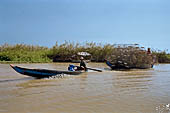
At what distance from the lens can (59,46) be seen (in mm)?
27016

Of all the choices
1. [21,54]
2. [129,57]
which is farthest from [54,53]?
[129,57]

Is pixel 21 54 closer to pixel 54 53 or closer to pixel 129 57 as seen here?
pixel 54 53

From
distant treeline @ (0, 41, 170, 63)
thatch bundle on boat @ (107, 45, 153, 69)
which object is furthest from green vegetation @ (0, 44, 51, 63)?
thatch bundle on boat @ (107, 45, 153, 69)

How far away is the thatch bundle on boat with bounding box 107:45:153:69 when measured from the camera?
55.1 feet

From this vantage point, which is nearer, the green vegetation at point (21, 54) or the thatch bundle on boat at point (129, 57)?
the thatch bundle on boat at point (129, 57)

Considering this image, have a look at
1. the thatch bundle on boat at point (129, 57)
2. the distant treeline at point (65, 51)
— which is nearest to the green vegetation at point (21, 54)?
the distant treeline at point (65, 51)

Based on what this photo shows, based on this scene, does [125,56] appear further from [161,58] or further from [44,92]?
[161,58]

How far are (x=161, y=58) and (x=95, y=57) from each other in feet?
30.8

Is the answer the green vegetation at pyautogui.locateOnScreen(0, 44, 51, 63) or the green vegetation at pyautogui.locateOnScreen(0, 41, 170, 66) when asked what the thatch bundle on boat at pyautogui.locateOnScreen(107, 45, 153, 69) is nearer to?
the green vegetation at pyautogui.locateOnScreen(0, 41, 170, 66)

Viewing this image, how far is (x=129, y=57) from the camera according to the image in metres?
16.8

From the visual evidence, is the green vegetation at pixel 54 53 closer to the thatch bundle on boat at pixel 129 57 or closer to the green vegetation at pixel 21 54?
the green vegetation at pixel 21 54

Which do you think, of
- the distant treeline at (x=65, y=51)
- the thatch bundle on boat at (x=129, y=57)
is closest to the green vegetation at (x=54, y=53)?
the distant treeline at (x=65, y=51)

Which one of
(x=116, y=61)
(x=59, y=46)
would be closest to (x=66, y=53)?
(x=59, y=46)

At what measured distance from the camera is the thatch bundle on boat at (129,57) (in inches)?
661
